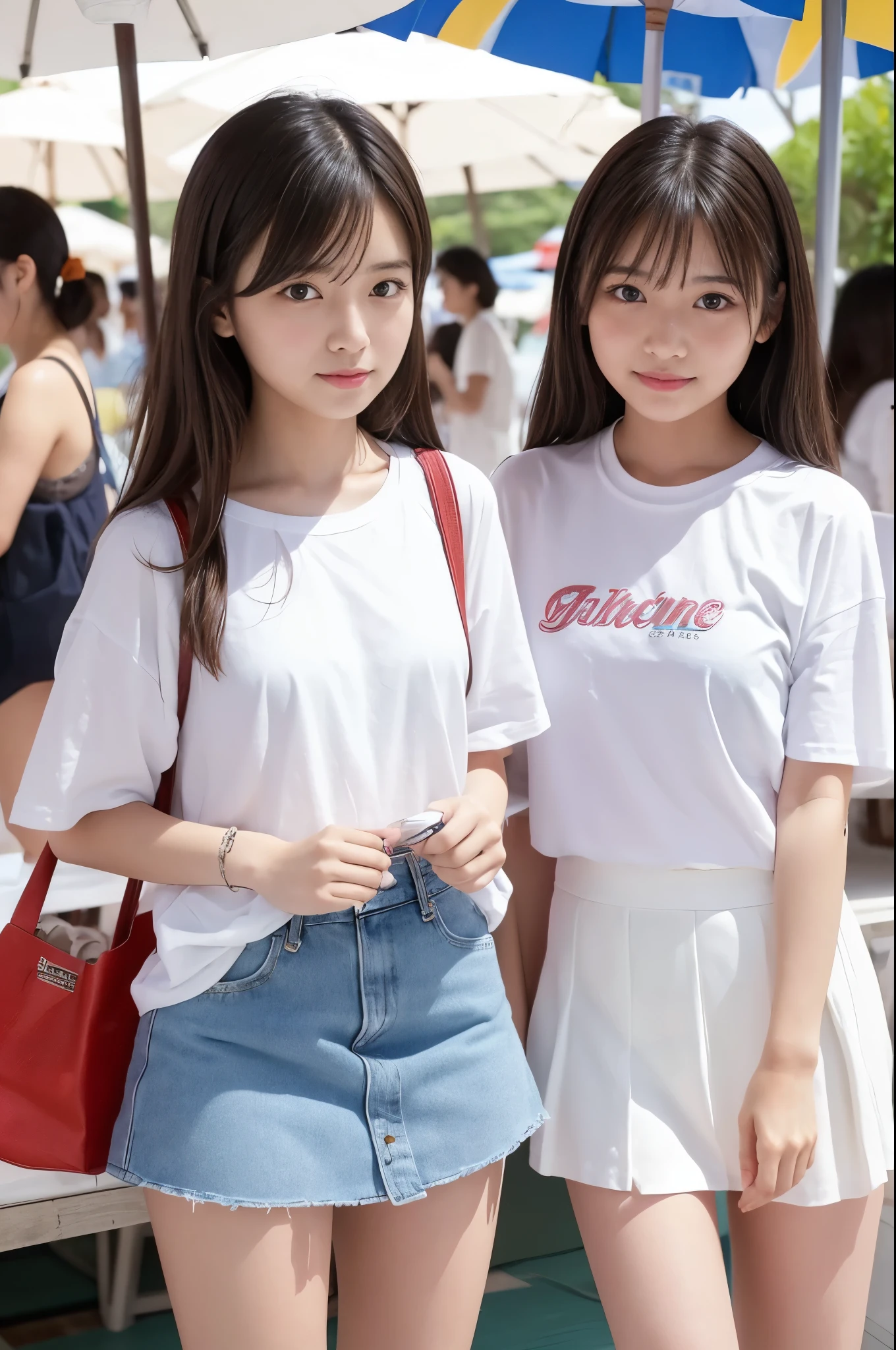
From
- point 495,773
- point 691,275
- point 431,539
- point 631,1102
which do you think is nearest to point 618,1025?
point 631,1102

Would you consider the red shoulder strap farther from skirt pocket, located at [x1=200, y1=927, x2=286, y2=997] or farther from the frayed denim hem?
the frayed denim hem

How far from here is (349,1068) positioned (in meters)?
1.49

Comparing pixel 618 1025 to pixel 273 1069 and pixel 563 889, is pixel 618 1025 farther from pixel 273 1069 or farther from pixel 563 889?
pixel 273 1069

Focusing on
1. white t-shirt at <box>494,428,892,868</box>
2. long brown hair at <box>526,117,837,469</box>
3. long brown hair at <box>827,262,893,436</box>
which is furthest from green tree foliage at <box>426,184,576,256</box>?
white t-shirt at <box>494,428,892,868</box>

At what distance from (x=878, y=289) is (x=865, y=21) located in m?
2.24

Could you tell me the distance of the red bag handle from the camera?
4.87 feet

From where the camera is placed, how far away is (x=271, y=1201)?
4.68 feet

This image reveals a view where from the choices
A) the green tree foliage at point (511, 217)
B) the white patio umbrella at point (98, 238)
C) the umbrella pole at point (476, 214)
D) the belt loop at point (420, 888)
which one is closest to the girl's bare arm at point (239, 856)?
the belt loop at point (420, 888)

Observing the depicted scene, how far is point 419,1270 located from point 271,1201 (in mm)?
234

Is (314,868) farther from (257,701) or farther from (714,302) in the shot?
(714,302)

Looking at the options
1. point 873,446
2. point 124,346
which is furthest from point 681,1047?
point 124,346

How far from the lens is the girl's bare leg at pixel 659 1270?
160 centimetres

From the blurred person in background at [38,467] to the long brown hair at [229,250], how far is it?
1453mm

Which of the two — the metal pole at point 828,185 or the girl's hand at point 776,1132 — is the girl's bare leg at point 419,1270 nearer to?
the girl's hand at point 776,1132
